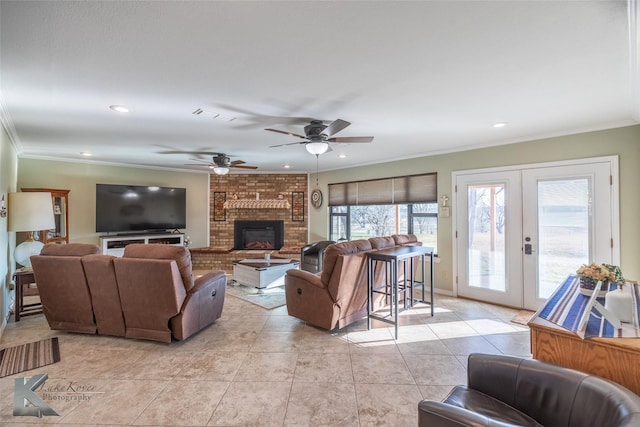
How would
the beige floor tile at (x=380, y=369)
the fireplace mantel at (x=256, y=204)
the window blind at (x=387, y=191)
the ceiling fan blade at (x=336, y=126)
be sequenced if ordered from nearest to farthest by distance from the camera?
the beige floor tile at (x=380, y=369), the ceiling fan blade at (x=336, y=126), the window blind at (x=387, y=191), the fireplace mantel at (x=256, y=204)

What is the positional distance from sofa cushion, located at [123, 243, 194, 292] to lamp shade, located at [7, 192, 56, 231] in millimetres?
1876

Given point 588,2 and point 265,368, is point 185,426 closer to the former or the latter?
point 265,368

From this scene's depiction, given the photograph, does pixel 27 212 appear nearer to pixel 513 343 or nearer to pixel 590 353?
pixel 590 353

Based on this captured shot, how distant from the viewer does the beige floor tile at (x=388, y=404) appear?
1966 millimetres

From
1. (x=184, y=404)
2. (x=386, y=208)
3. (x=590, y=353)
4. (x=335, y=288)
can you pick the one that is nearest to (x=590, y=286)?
(x=590, y=353)

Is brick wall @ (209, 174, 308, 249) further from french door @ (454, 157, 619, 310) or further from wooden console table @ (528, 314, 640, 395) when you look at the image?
wooden console table @ (528, 314, 640, 395)

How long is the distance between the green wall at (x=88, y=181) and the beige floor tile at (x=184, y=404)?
4.89 metres

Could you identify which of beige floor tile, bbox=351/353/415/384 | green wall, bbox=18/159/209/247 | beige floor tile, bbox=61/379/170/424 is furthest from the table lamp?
beige floor tile, bbox=351/353/415/384

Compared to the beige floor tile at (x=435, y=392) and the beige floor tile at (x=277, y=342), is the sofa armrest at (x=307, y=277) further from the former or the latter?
the beige floor tile at (x=435, y=392)

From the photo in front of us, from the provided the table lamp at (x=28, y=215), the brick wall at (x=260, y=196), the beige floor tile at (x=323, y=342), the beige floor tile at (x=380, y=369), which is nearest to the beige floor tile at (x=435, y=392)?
the beige floor tile at (x=380, y=369)

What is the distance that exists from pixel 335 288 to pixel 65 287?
9.59 feet

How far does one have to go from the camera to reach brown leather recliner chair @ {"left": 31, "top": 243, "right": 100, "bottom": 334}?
3.10 metres

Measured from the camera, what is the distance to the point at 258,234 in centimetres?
737

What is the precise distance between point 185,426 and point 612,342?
248cm
